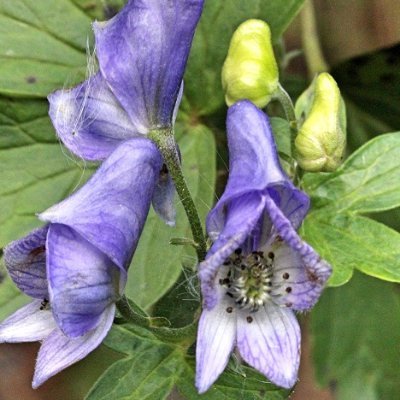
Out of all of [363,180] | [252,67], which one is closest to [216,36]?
[252,67]

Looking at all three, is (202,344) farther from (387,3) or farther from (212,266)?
(387,3)

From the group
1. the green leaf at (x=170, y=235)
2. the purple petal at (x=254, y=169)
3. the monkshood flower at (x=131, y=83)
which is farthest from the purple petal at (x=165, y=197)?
the green leaf at (x=170, y=235)

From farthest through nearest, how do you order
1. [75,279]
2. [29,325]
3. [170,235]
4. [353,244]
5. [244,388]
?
1. [170,235]
2. [353,244]
3. [244,388]
4. [29,325]
5. [75,279]

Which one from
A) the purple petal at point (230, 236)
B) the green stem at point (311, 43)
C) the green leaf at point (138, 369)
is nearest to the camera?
the purple petal at point (230, 236)

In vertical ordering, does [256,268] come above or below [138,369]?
above

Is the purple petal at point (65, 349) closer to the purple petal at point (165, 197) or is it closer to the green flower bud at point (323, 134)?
the purple petal at point (165, 197)

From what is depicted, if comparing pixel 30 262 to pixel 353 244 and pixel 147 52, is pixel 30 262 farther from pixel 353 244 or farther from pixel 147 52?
pixel 353 244
